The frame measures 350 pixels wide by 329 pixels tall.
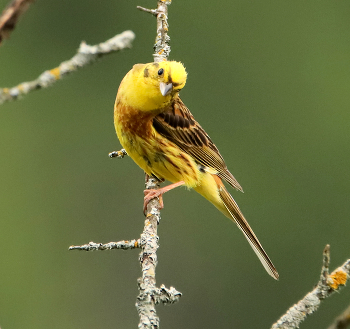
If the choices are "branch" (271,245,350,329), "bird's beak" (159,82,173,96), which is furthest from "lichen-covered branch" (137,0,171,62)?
"branch" (271,245,350,329)

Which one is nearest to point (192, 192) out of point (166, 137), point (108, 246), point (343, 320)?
point (166, 137)

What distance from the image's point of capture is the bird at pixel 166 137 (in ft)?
17.3

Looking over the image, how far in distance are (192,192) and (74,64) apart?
1525 cm

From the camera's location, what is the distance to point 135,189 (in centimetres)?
1580

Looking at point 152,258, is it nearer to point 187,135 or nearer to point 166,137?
point 166,137

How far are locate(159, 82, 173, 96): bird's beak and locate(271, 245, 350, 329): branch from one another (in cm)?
243

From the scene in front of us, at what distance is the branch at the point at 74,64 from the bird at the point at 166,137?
3.04m

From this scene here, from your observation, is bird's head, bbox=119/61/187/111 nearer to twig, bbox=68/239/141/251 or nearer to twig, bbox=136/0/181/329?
twig, bbox=136/0/181/329

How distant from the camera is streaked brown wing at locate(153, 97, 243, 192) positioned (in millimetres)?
5641

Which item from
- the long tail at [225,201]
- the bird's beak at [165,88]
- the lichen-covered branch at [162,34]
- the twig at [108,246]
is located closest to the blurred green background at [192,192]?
the long tail at [225,201]

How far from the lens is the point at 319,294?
2941 millimetres

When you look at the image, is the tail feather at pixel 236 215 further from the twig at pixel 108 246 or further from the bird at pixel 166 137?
the twig at pixel 108 246

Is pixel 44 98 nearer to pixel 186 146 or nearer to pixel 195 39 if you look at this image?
pixel 195 39

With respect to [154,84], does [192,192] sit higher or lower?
higher
